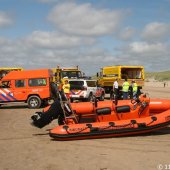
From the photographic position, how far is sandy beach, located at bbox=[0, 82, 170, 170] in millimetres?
8430

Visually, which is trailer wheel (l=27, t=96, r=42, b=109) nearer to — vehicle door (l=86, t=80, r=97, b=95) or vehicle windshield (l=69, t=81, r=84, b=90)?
vehicle windshield (l=69, t=81, r=84, b=90)

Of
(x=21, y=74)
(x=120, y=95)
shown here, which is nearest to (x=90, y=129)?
(x=21, y=74)

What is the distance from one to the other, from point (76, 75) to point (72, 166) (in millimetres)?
23138

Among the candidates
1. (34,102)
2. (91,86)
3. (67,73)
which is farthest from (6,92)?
(67,73)

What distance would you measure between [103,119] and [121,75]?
17921mm

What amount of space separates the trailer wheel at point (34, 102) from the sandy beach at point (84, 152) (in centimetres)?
954

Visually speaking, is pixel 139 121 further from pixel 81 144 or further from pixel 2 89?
pixel 2 89

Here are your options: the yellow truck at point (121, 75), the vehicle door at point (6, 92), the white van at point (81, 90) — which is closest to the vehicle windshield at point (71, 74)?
the yellow truck at point (121, 75)

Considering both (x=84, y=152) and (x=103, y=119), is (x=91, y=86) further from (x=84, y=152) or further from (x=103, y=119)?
(x=84, y=152)

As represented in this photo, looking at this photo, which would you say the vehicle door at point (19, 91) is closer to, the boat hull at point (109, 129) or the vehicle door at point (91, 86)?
the vehicle door at point (91, 86)

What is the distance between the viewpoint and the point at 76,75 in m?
31.4

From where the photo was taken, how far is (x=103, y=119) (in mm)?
12719

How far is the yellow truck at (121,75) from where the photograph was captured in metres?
29.6

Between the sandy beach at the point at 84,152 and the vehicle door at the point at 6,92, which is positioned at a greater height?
the vehicle door at the point at 6,92
